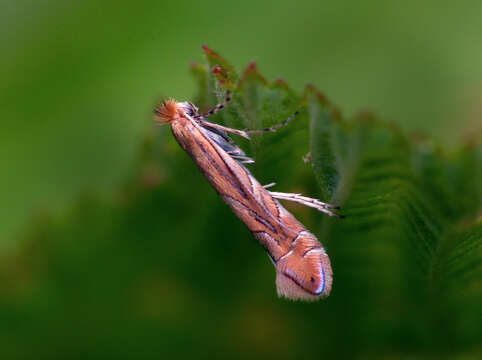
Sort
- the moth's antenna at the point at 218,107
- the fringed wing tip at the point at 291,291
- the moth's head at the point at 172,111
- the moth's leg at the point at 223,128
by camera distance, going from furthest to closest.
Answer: the moth's head at the point at 172,111 < the fringed wing tip at the point at 291,291 < the moth's leg at the point at 223,128 < the moth's antenna at the point at 218,107

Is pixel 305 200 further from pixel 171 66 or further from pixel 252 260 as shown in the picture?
pixel 171 66

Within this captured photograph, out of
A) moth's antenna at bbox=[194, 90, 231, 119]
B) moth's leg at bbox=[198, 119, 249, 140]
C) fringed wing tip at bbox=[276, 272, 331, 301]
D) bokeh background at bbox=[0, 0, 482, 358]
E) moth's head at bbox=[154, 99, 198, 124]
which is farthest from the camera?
bokeh background at bbox=[0, 0, 482, 358]

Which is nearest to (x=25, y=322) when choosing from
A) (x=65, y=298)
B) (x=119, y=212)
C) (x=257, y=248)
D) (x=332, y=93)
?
(x=65, y=298)

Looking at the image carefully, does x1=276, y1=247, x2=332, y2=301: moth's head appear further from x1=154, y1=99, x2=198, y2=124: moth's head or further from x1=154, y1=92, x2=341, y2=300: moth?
x1=154, y1=99, x2=198, y2=124: moth's head

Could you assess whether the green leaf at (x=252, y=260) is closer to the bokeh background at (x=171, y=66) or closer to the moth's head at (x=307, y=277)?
the moth's head at (x=307, y=277)

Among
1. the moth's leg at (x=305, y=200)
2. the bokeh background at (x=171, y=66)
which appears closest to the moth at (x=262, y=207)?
the moth's leg at (x=305, y=200)

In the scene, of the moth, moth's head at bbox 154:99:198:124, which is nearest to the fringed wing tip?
the moth
